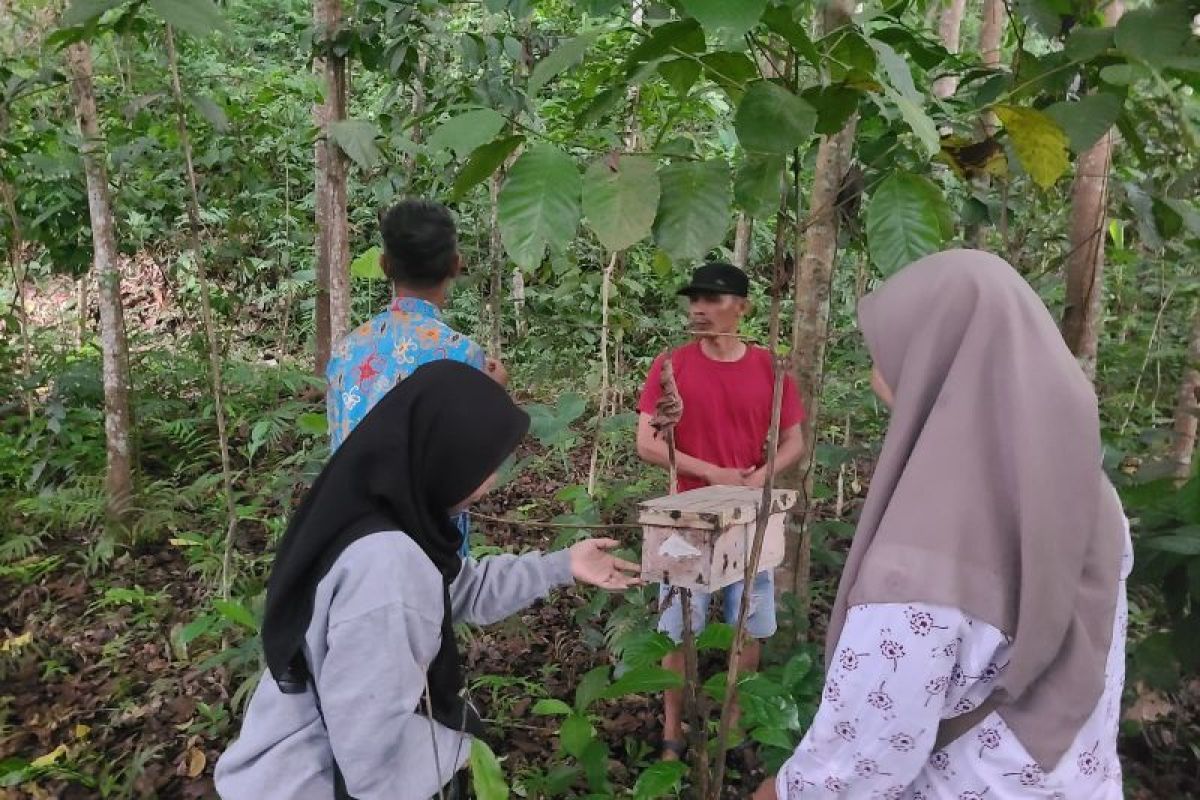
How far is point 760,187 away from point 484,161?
0.48m

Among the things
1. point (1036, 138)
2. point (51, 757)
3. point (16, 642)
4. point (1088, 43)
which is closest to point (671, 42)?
point (1036, 138)

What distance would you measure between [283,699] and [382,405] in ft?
1.80

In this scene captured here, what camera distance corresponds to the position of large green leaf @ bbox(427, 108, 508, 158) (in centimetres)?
120

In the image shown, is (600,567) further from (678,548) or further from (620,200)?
(620,200)

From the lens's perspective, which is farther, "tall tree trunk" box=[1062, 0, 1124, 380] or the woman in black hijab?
"tall tree trunk" box=[1062, 0, 1124, 380]

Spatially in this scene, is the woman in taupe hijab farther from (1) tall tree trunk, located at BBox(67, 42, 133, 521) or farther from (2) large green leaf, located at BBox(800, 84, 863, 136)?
(1) tall tree trunk, located at BBox(67, 42, 133, 521)

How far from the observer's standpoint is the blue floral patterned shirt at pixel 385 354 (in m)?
2.59

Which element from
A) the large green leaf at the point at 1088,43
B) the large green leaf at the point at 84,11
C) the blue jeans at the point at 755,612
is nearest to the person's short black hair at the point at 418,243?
the large green leaf at the point at 84,11

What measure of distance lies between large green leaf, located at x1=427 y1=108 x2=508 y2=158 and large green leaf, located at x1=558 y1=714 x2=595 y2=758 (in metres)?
1.37

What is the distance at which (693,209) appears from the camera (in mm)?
1293

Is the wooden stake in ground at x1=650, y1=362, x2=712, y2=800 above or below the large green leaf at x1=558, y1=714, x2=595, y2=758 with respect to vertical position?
above

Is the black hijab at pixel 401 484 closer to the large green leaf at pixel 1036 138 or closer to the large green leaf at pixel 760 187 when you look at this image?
the large green leaf at pixel 760 187

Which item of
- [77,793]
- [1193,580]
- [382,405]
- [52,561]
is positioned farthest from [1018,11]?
Answer: [52,561]

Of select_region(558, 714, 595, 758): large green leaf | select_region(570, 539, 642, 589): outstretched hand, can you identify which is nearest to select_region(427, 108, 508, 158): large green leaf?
select_region(570, 539, 642, 589): outstretched hand
